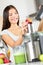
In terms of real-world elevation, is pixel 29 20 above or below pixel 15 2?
below

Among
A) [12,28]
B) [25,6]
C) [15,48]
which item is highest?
[25,6]

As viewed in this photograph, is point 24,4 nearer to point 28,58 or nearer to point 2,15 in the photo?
point 2,15

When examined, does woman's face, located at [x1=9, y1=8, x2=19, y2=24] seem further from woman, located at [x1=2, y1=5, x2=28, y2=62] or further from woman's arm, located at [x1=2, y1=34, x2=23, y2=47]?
woman's arm, located at [x1=2, y1=34, x2=23, y2=47]

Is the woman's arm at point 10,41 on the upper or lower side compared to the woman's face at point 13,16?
lower

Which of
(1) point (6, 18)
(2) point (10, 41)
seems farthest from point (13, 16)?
(2) point (10, 41)

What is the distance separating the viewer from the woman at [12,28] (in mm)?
1254

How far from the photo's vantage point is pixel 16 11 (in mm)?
1286

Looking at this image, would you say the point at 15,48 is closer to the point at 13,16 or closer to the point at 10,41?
the point at 10,41

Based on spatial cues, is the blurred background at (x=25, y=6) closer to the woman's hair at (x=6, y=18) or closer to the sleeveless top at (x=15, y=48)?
the woman's hair at (x=6, y=18)

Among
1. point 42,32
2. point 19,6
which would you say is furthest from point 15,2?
point 42,32

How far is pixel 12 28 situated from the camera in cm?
129

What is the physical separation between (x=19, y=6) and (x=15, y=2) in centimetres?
4

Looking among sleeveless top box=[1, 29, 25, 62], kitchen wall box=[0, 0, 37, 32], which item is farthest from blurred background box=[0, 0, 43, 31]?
sleeveless top box=[1, 29, 25, 62]

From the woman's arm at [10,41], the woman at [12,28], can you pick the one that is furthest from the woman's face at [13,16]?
the woman's arm at [10,41]
